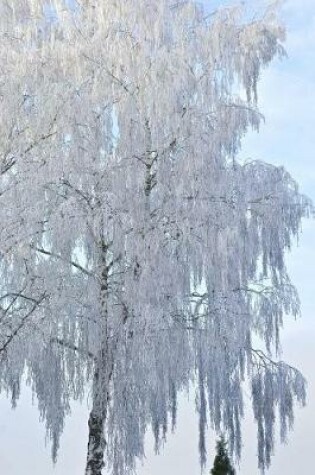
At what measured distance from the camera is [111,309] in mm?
11797

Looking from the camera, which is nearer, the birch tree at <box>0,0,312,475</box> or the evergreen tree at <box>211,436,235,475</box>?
the birch tree at <box>0,0,312,475</box>

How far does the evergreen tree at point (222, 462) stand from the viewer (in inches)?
544

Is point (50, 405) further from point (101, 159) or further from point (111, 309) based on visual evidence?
point (101, 159)

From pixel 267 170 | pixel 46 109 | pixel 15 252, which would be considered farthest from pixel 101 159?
pixel 267 170

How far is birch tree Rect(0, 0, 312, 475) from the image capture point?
38.2 feet

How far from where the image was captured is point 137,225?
11766 millimetres

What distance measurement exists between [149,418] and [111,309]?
197 cm

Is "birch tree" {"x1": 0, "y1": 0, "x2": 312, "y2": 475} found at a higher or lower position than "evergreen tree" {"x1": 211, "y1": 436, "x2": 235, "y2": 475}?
higher

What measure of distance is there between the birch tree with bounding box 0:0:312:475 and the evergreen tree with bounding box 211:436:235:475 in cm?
40

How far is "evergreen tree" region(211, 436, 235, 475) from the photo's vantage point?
544 inches

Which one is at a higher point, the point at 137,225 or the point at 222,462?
the point at 137,225

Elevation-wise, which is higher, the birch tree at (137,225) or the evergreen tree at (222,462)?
the birch tree at (137,225)

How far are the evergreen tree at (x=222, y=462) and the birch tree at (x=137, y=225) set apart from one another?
40 cm

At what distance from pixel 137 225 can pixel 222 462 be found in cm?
477
